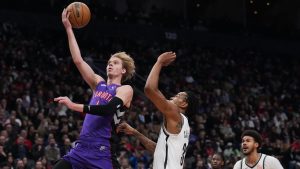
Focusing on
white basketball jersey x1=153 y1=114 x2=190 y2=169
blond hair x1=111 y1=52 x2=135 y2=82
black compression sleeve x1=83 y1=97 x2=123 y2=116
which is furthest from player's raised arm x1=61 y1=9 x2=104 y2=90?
white basketball jersey x1=153 y1=114 x2=190 y2=169

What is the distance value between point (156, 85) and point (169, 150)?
0.78m

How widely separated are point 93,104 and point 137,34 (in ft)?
67.5

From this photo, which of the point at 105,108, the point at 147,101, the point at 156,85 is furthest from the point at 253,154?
the point at 147,101

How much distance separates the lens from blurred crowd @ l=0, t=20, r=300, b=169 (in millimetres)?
15422

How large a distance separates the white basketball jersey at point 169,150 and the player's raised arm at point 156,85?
0.89 ft

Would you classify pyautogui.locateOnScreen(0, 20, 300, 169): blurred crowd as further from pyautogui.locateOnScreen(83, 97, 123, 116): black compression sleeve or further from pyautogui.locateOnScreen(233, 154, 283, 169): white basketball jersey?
pyautogui.locateOnScreen(83, 97, 123, 116): black compression sleeve

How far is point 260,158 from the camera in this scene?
8.31m

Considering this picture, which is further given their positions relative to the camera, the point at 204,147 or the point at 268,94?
the point at 268,94

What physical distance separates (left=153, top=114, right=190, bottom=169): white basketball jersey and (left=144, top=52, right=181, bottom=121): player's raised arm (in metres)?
0.27

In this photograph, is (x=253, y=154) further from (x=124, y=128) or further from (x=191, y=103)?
(x=124, y=128)

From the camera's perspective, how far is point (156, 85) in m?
6.70

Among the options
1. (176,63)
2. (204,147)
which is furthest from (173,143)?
(176,63)

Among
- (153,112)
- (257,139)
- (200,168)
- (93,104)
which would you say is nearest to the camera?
(93,104)

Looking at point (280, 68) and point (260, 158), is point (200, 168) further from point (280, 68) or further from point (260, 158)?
point (280, 68)
